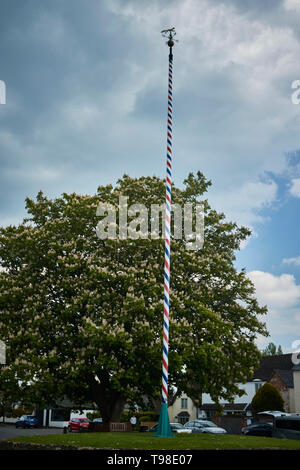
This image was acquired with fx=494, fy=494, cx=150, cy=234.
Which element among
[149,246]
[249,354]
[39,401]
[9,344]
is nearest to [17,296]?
[9,344]

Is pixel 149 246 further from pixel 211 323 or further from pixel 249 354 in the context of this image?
pixel 249 354

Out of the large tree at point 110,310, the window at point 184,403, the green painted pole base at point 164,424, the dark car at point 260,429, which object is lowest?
the window at point 184,403

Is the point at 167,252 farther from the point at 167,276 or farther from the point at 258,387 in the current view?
the point at 258,387

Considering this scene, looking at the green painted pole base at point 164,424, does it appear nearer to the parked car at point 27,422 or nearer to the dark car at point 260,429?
the dark car at point 260,429

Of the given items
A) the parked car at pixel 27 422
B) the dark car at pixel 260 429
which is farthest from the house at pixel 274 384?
the parked car at pixel 27 422

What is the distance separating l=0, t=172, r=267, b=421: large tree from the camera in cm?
2633

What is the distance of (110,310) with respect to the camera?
88.6ft

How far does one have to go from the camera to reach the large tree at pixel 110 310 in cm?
2633

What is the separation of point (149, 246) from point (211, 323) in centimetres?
577

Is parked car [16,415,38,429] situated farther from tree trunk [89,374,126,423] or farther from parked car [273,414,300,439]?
parked car [273,414,300,439]

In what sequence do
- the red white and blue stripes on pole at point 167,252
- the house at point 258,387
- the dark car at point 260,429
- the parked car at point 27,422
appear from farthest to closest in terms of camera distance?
the parked car at point 27,422 < the house at point 258,387 < the dark car at point 260,429 < the red white and blue stripes on pole at point 167,252

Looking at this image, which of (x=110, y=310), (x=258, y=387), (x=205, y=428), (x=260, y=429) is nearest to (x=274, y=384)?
(x=258, y=387)

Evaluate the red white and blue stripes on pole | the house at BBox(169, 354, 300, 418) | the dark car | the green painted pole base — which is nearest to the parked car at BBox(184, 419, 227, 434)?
the dark car
